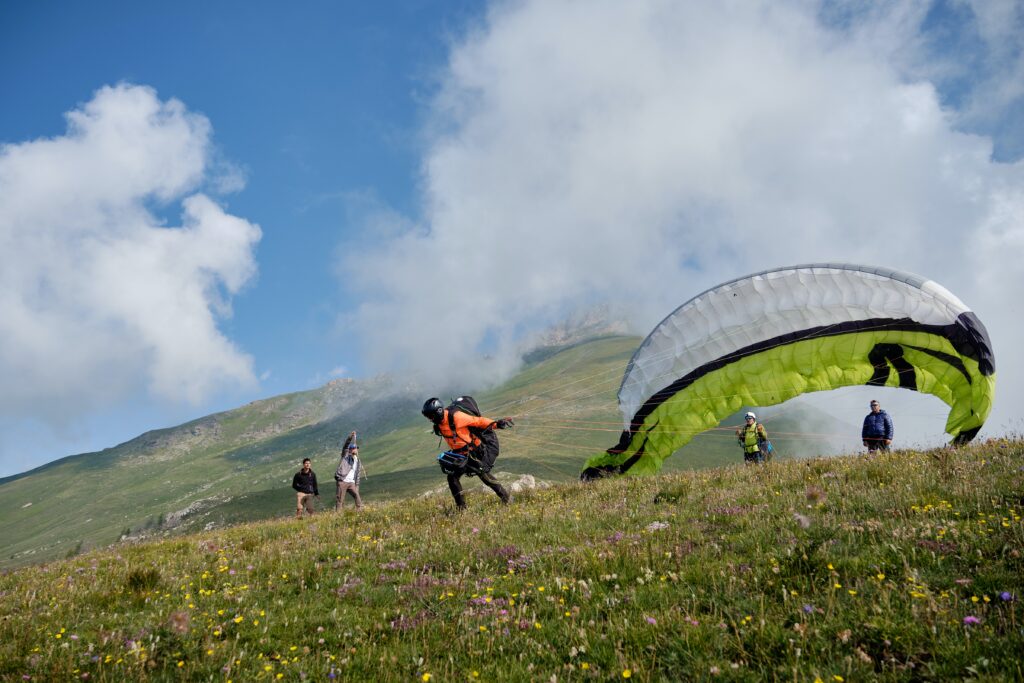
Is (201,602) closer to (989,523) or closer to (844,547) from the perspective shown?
(844,547)

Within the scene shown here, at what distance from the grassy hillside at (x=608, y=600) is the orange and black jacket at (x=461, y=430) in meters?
3.02

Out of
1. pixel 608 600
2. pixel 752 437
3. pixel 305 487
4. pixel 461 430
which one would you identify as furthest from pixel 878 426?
pixel 305 487

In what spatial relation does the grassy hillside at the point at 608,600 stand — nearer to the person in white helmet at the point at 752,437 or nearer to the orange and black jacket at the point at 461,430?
the orange and black jacket at the point at 461,430

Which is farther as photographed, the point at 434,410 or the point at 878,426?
the point at 878,426

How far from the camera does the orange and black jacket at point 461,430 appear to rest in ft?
39.0

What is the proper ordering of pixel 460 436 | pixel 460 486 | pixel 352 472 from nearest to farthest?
pixel 460 486 → pixel 460 436 → pixel 352 472

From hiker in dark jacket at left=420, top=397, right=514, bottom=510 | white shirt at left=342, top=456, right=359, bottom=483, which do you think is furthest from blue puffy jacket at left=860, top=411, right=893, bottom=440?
white shirt at left=342, top=456, right=359, bottom=483

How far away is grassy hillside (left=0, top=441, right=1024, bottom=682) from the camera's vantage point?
396 cm

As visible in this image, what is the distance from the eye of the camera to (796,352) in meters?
16.6

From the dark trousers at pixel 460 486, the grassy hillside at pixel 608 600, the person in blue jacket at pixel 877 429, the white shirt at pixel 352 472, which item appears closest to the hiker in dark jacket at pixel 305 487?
the white shirt at pixel 352 472

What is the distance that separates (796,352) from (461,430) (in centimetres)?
1115

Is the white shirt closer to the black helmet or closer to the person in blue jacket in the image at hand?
the black helmet

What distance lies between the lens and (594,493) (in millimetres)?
11836

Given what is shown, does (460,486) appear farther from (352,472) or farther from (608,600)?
(352,472)
